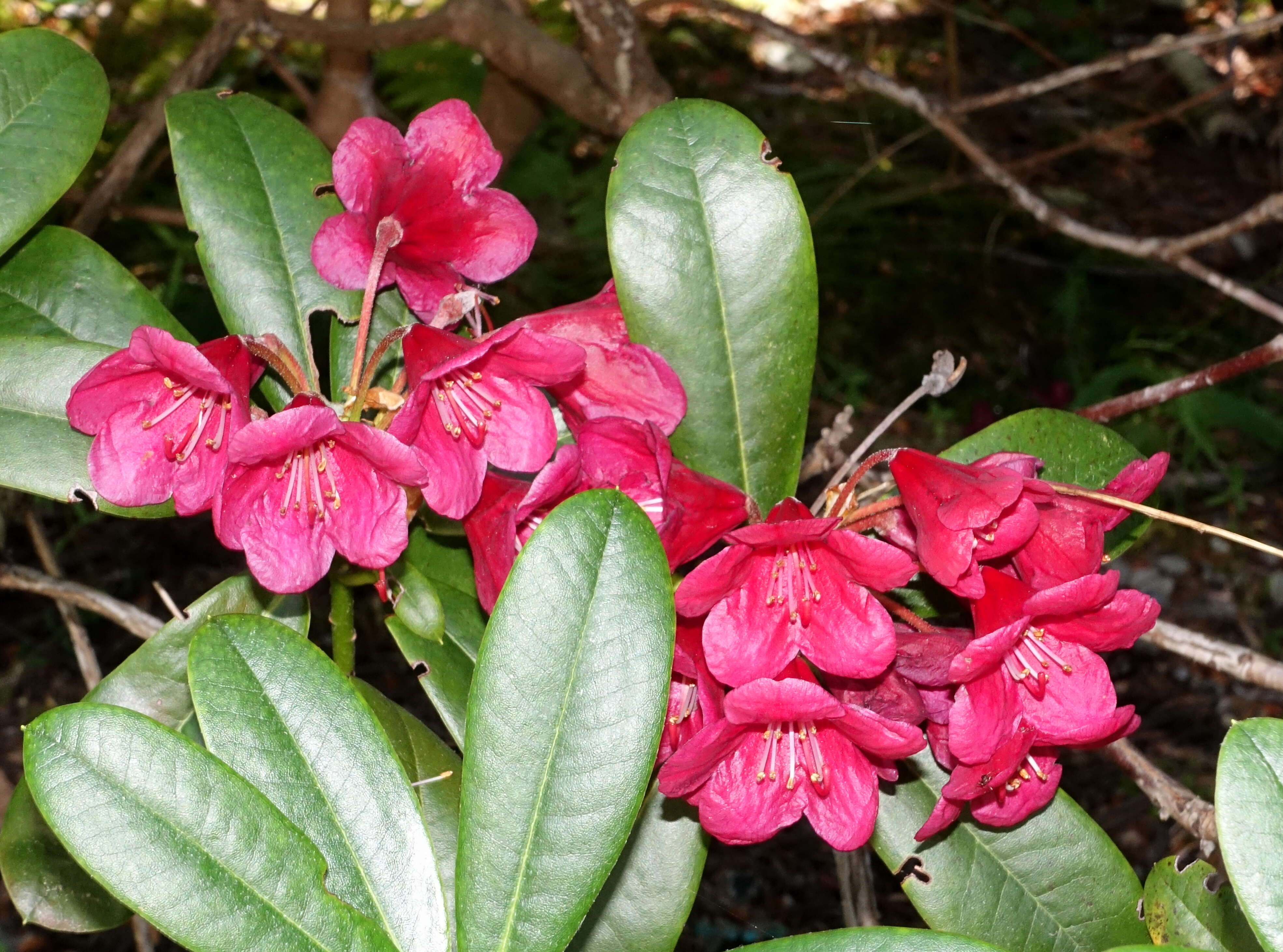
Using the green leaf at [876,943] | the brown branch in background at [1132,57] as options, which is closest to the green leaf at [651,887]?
the green leaf at [876,943]

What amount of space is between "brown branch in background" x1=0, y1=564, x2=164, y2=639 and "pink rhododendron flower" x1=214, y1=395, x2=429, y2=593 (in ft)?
1.96

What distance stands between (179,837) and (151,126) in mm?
1734

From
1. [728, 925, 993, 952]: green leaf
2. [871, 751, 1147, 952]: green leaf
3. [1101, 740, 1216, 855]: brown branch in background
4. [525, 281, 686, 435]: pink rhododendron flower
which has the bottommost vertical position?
[1101, 740, 1216, 855]: brown branch in background

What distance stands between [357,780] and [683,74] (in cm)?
449

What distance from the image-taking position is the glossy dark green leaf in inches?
58.1

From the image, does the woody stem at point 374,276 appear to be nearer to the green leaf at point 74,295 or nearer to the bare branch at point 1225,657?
the green leaf at point 74,295

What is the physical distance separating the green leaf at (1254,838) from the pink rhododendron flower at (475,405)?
704 millimetres

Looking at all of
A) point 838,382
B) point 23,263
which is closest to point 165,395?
point 23,263

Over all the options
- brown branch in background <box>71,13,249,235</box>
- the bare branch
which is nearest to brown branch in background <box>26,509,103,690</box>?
brown branch in background <box>71,13,249,235</box>

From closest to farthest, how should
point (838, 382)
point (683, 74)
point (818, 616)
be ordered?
point (818, 616)
point (838, 382)
point (683, 74)

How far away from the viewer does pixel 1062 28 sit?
5523mm

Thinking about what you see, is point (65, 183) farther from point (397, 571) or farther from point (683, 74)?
point (683, 74)

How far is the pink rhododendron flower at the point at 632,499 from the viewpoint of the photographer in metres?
1.22

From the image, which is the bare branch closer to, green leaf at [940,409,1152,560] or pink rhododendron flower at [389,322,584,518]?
green leaf at [940,409,1152,560]
